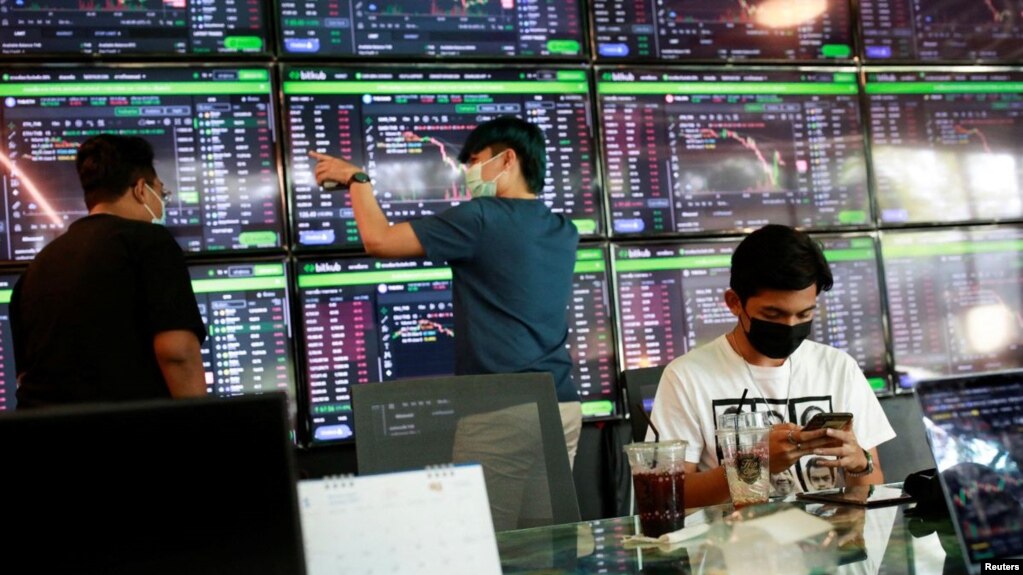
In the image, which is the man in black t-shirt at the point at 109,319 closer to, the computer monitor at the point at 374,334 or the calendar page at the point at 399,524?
the computer monitor at the point at 374,334

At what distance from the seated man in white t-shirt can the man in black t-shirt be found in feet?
3.84

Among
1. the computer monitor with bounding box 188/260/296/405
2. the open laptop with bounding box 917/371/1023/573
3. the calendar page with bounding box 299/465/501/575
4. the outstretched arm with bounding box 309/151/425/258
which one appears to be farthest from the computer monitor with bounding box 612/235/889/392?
the calendar page with bounding box 299/465/501/575

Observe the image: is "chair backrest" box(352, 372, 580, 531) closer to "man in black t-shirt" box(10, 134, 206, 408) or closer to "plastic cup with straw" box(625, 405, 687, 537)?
"plastic cup with straw" box(625, 405, 687, 537)

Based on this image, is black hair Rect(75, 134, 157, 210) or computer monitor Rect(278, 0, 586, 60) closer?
black hair Rect(75, 134, 157, 210)

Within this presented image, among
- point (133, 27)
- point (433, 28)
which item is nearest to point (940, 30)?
point (433, 28)

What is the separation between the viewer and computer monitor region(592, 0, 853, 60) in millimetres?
3705

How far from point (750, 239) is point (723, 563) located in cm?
106

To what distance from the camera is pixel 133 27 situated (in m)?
3.28

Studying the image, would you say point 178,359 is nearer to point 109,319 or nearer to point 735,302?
point 109,319

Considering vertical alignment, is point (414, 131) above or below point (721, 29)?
below

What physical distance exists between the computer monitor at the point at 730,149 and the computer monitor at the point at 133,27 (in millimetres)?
1186

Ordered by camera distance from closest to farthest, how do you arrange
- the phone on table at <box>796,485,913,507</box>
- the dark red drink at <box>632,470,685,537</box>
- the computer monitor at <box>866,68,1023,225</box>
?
the dark red drink at <box>632,470,685,537</box> → the phone on table at <box>796,485,913,507</box> → the computer monitor at <box>866,68,1023,225</box>

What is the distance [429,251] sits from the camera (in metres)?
2.77

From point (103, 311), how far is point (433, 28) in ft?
4.96
